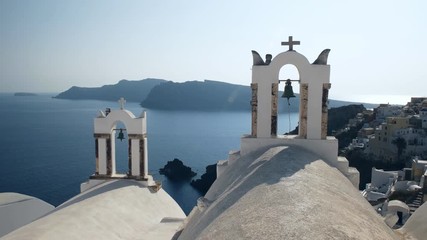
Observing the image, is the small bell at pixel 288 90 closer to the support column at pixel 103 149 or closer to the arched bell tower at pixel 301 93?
the arched bell tower at pixel 301 93

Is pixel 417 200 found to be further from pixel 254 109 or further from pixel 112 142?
pixel 112 142

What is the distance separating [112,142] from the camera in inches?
391

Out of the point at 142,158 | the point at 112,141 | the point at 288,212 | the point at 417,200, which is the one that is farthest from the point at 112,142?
the point at 417,200

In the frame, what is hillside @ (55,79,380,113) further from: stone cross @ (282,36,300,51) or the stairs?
stone cross @ (282,36,300,51)

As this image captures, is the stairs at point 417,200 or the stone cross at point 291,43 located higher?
the stone cross at point 291,43

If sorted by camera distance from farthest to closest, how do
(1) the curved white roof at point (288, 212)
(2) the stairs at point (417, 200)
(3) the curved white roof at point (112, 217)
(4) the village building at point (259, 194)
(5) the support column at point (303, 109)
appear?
(2) the stairs at point (417, 200)
(5) the support column at point (303, 109)
(3) the curved white roof at point (112, 217)
(4) the village building at point (259, 194)
(1) the curved white roof at point (288, 212)

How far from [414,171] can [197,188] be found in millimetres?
28805

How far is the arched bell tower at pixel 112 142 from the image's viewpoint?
32.2ft

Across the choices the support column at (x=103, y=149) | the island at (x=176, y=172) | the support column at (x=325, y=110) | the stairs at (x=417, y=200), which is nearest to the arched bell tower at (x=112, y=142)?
the support column at (x=103, y=149)

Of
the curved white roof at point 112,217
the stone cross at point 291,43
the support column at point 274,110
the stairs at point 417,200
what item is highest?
the stone cross at point 291,43

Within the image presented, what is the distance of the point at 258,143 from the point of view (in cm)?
782

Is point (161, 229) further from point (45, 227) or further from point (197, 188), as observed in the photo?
point (197, 188)

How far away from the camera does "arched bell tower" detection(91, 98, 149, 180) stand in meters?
9.81

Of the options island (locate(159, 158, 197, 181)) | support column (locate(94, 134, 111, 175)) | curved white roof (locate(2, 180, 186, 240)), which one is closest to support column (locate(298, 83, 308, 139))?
curved white roof (locate(2, 180, 186, 240))
